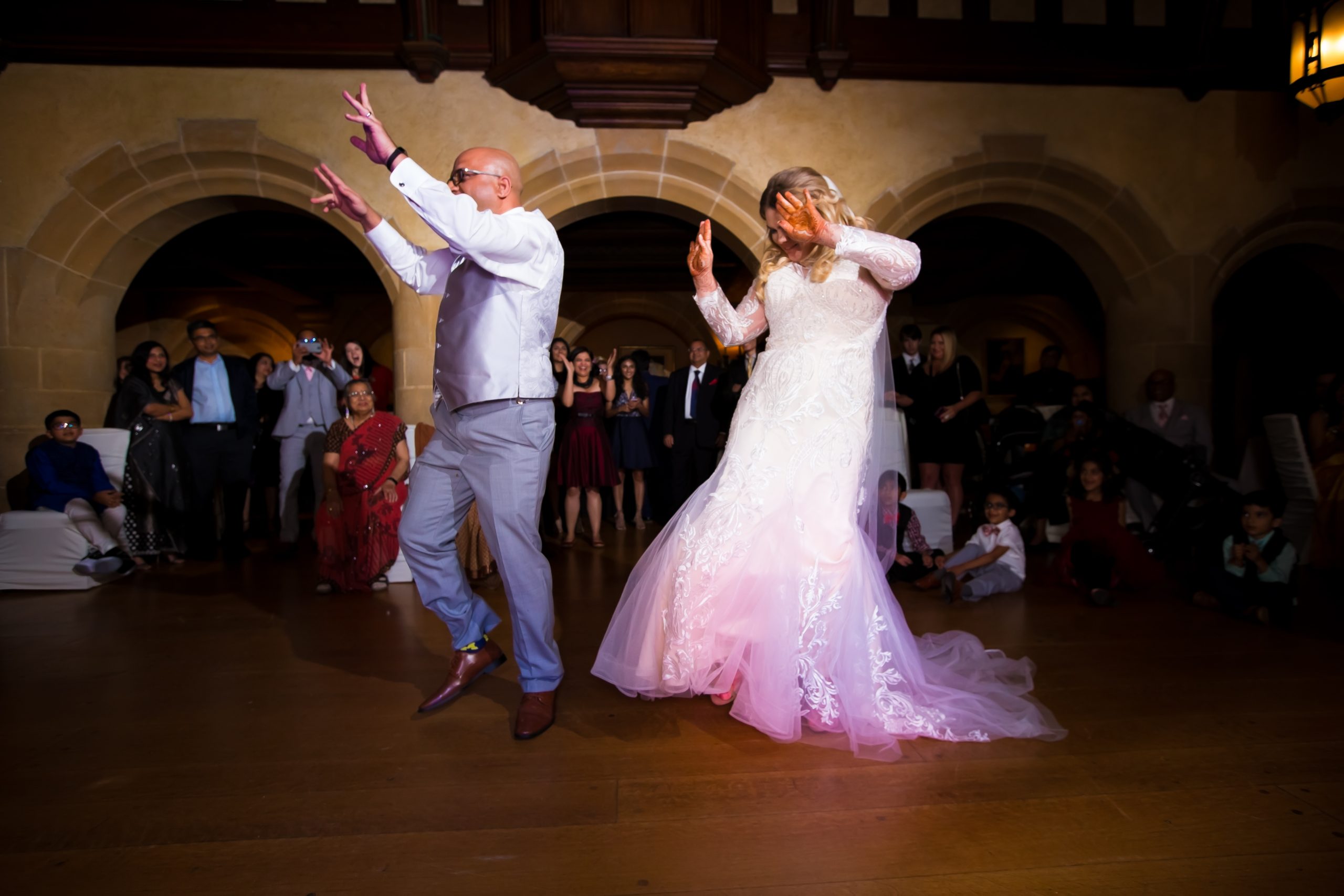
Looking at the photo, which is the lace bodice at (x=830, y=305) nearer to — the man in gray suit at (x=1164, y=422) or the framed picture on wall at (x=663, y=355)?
the man in gray suit at (x=1164, y=422)

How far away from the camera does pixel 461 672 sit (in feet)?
8.39

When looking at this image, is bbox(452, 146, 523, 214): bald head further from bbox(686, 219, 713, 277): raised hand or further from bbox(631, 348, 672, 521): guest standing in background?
bbox(631, 348, 672, 521): guest standing in background

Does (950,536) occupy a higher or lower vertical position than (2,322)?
lower

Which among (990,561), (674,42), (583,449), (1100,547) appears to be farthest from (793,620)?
(674,42)

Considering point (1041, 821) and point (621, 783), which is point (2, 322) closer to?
point (621, 783)

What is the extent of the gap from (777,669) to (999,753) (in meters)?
0.61

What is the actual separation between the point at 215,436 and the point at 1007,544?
202 inches

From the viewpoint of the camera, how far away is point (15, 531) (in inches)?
176

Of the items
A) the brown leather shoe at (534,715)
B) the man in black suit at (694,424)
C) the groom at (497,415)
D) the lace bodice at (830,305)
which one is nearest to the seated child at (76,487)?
the groom at (497,415)

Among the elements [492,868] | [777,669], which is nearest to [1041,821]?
[777,669]

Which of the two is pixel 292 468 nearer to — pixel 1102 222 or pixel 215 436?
pixel 215 436

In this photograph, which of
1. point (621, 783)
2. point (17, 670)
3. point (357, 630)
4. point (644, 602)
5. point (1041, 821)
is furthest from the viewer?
point (357, 630)

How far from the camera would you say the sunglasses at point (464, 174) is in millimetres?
2322

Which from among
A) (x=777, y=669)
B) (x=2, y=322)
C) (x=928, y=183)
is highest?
(x=928, y=183)
